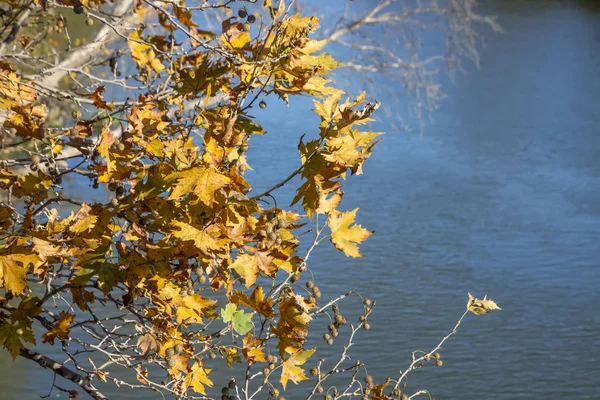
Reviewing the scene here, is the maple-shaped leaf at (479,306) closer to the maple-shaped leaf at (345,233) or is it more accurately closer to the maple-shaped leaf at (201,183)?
the maple-shaped leaf at (345,233)

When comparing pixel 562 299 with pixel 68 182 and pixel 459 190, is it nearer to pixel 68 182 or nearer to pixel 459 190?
Result: pixel 459 190

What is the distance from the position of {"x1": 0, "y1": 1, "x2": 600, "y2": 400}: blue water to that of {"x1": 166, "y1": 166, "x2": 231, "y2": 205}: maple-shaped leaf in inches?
90.9

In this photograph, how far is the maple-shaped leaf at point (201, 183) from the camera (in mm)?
1284

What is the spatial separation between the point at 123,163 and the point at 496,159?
5.17 meters

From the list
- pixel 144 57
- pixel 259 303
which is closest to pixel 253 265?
pixel 259 303

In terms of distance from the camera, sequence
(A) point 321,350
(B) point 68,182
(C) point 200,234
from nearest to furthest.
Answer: (C) point 200,234, (A) point 321,350, (B) point 68,182

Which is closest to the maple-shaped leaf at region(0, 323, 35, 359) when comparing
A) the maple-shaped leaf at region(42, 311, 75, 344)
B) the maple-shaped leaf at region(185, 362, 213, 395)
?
the maple-shaped leaf at region(42, 311, 75, 344)

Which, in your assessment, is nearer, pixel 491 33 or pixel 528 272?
pixel 528 272

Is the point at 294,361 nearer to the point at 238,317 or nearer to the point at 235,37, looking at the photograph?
the point at 238,317

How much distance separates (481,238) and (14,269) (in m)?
4.07

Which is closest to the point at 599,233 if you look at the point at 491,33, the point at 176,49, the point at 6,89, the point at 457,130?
the point at 457,130

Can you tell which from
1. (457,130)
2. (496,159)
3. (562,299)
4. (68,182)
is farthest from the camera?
(457,130)

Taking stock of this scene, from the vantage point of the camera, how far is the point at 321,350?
12.3 feet

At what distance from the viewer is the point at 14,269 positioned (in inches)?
55.5
